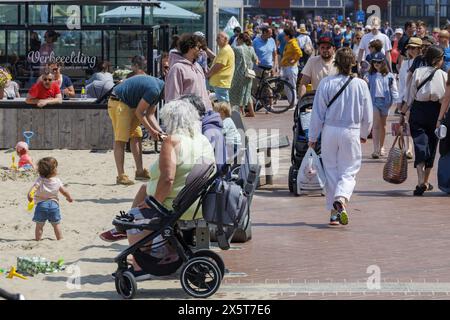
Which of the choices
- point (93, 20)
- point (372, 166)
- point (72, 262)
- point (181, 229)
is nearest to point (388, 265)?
point (181, 229)

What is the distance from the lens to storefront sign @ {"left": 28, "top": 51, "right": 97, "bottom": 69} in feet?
66.4

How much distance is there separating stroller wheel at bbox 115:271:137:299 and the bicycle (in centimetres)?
1559

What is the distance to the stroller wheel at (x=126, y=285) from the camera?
28.1 feet

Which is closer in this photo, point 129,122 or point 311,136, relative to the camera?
point 311,136

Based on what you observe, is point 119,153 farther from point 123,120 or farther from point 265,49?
point 265,49

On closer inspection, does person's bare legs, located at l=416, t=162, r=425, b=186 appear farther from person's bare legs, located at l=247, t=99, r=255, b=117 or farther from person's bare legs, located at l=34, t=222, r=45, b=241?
person's bare legs, located at l=247, t=99, r=255, b=117

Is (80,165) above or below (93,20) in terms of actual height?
below

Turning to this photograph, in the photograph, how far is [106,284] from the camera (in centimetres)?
914

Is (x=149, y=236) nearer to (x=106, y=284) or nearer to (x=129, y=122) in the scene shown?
(x=106, y=284)

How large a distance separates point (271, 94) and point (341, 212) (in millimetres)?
13057

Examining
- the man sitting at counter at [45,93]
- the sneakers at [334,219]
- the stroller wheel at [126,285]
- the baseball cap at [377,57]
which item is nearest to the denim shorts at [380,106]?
the baseball cap at [377,57]

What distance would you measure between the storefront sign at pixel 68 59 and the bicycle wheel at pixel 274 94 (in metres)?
4.89

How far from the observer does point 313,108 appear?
1146cm

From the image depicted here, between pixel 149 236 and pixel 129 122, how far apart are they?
19.0 ft
